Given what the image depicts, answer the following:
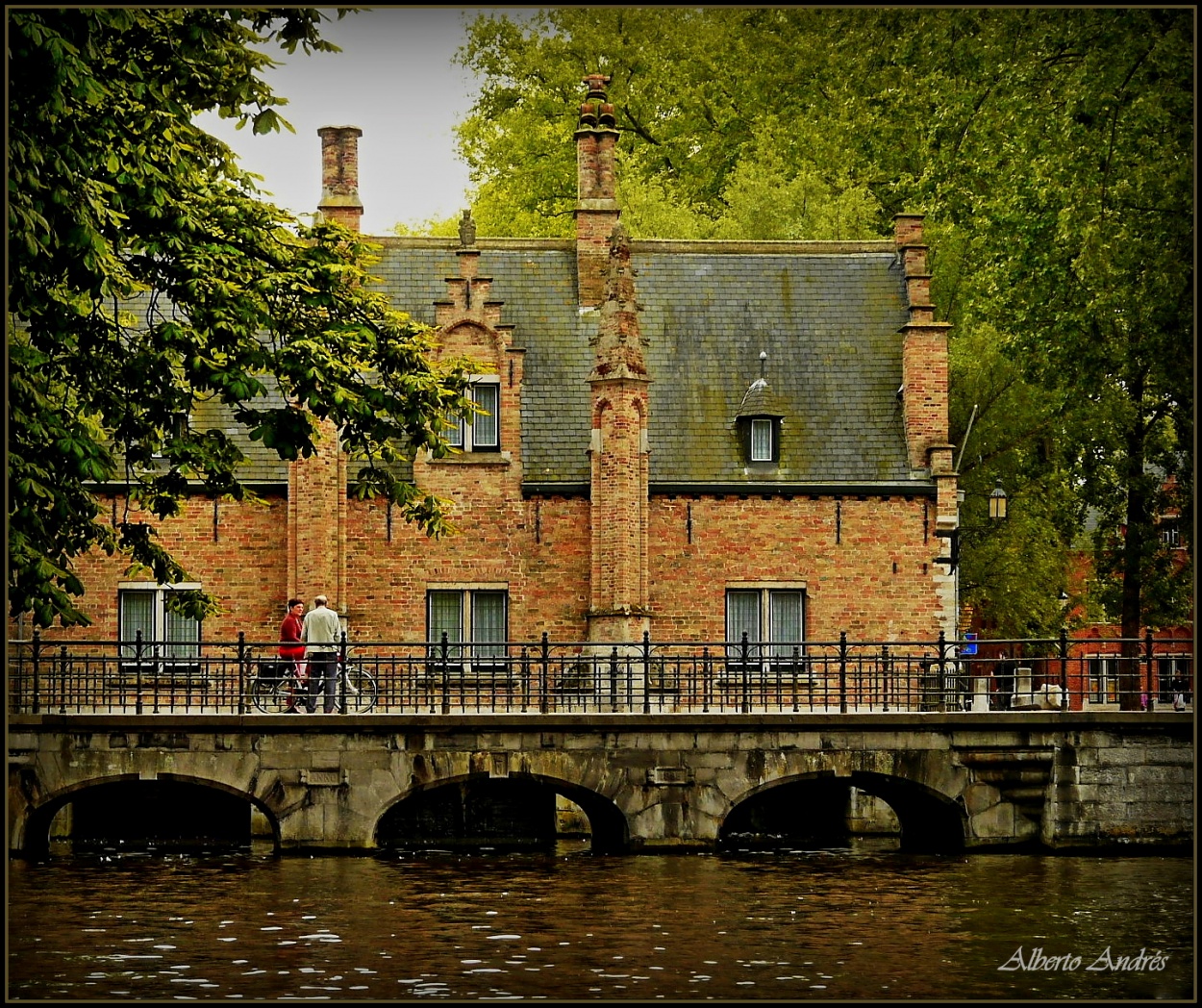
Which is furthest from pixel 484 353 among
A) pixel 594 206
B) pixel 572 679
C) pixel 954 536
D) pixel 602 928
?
pixel 602 928

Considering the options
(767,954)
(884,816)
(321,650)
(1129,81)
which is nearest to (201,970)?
(767,954)

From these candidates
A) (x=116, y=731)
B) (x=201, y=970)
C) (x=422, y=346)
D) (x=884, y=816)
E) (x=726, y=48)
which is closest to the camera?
(x=201, y=970)

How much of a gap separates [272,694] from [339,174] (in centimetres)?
982

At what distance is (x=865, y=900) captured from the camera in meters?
20.0

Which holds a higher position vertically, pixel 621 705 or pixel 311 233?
pixel 311 233

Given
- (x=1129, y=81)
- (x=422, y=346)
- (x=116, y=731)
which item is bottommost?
(x=116, y=731)

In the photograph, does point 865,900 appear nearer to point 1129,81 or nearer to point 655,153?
point 1129,81

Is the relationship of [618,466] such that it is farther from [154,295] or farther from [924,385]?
[154,295]

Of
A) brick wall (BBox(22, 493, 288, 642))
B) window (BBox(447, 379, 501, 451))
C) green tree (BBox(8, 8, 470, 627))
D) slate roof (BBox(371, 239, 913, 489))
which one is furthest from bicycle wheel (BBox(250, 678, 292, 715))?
slate roof (BBox(371, 239, 913, 489))

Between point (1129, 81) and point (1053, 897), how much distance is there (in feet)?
28.2

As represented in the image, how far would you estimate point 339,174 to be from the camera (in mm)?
31984

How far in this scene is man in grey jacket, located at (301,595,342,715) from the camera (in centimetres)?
2505

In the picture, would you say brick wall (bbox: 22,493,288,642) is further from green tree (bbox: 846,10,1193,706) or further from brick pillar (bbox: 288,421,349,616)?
green tree (bbox: 846,10,1193,706)

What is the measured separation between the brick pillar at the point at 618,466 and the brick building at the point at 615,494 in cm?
3
